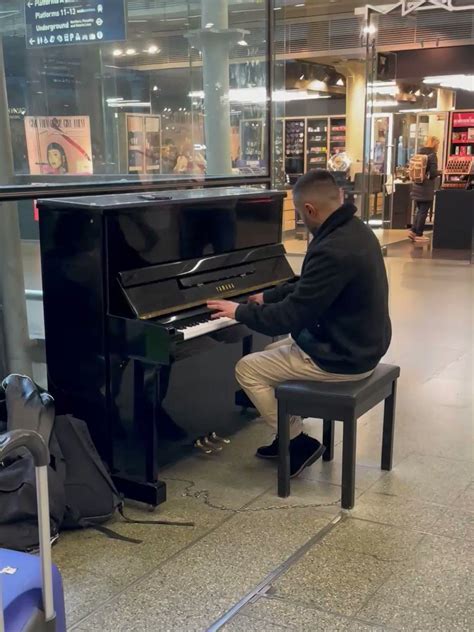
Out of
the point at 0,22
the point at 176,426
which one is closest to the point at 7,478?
the point at 176,426

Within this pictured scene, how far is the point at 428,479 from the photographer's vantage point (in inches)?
124

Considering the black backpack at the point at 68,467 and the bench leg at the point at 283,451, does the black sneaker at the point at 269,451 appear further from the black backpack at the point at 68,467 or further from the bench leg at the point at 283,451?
the black backpack at the point at 68,467

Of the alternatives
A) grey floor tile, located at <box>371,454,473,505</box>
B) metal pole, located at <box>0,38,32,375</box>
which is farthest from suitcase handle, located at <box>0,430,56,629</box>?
metal pole, located at <box>0,38,32,375</box>

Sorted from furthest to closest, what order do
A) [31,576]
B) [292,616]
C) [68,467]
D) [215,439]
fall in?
[215,439] → [68,467] → [292,616] → [31,576]

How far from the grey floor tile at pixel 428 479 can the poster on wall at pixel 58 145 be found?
7.04ft

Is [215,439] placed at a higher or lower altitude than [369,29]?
lower

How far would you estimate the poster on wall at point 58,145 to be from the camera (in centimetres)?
361

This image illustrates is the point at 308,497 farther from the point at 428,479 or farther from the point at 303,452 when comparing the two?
the point at 428,479

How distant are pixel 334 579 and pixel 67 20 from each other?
2896mm

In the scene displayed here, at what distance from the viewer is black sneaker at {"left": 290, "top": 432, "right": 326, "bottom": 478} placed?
124 inches

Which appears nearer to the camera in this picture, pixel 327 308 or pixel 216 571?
pixel 216 571

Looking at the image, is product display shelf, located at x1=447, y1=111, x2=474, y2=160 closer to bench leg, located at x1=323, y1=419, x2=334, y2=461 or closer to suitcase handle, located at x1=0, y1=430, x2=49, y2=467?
bench leg, located at x1=323, y1=419, x2=334, y2=461

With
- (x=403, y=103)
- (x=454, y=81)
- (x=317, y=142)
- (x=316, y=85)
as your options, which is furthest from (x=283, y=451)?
→ (x=317, y=142)

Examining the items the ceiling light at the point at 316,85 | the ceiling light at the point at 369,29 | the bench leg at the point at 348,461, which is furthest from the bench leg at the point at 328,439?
the ceiling light at the point at 316,85
